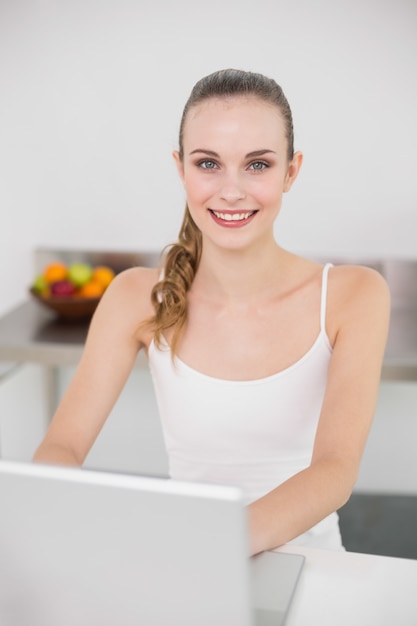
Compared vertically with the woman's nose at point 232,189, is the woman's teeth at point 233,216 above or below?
below

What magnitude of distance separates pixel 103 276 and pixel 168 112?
1.71ft

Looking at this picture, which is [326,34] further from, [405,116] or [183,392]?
[183,392]

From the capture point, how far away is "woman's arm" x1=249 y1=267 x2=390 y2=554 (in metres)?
1.03

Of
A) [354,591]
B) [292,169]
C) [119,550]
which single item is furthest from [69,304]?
[119,550]

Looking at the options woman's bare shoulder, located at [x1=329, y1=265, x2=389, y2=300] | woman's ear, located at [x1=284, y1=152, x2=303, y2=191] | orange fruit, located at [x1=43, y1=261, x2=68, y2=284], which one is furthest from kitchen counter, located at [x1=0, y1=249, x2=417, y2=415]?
woman's ear, located at [x1=284, y1=152, x2=303, y2=191]

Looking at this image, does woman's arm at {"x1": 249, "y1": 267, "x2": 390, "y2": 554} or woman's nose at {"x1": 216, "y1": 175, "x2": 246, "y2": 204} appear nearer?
woman's arm at {"x1": 249, "y1": 267, "x2": 390, "y2": 554}

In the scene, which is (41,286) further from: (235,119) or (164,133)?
(235,119)

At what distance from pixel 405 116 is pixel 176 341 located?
1.20 m

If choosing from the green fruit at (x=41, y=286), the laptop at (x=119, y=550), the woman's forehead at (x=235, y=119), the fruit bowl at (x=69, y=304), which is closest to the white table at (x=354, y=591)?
the laptop at (x=119, y=550)

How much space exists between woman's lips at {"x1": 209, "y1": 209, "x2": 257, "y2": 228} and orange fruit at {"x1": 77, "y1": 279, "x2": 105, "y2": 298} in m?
1.19

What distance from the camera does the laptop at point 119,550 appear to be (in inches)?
25.8

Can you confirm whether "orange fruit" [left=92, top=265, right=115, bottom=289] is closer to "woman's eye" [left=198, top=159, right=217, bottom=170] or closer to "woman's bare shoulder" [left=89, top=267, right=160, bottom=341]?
"woman's bare shoulder" [left=89, top=267, right=160, bottom=341]

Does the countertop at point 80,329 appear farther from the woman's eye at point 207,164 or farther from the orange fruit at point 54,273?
the woman's eye at point 207,164

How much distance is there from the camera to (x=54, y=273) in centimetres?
246
